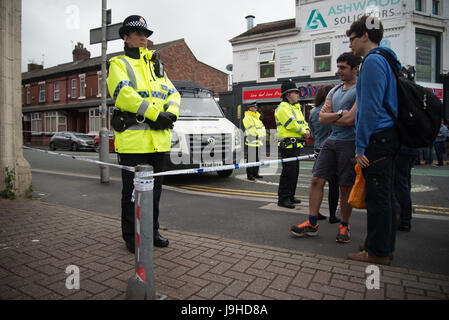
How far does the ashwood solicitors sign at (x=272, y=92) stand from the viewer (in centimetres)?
1925

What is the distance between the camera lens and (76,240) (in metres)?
3.54

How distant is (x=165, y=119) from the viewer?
3121mm

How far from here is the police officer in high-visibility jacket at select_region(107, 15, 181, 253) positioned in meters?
3.06

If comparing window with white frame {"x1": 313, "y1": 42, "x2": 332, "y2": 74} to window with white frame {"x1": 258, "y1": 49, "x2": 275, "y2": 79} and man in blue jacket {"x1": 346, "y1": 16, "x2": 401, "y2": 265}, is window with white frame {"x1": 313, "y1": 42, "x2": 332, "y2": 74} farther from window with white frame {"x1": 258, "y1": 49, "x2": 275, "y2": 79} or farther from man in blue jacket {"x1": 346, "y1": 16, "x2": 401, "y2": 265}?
man in blue jacket {"x1": 346, "y1": 16, "x2": 401, "y2": 265}

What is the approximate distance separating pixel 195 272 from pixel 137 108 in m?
1.60

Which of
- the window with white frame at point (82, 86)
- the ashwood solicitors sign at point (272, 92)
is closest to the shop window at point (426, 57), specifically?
the ashwood solicitors sign at point (272, 92)

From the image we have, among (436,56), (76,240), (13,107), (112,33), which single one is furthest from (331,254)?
(436,56)

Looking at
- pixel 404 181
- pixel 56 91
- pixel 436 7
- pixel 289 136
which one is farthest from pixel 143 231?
pixel 56 91

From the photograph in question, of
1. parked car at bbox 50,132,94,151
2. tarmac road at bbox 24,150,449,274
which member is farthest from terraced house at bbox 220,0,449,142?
tarmac road at bbox 24,150,449,274

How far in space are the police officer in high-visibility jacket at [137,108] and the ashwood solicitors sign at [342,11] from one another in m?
17.2

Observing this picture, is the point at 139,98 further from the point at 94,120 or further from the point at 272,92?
the point at 94,120

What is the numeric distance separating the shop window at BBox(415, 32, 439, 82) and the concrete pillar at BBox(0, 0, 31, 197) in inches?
754
